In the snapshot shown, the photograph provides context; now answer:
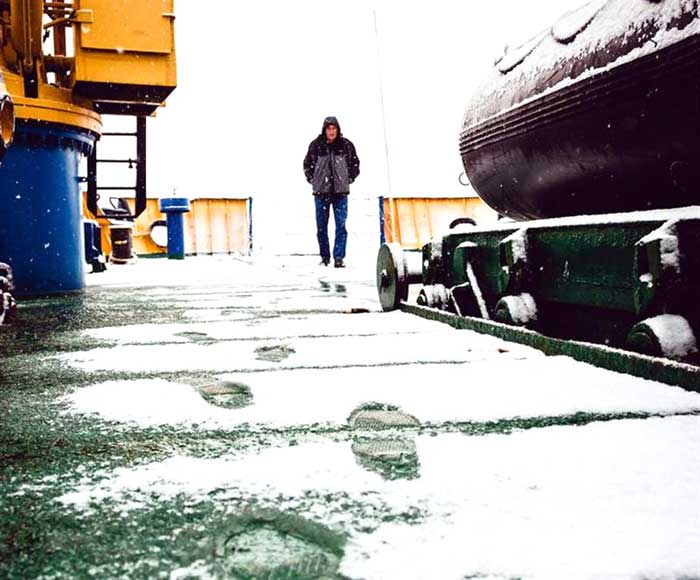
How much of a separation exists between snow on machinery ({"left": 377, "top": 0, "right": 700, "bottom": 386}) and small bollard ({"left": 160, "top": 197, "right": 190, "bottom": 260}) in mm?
10221

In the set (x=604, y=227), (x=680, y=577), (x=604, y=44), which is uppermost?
(x=604, y=44)

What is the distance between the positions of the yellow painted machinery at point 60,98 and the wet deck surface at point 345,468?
238 centimetres

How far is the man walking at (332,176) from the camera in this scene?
302 inches

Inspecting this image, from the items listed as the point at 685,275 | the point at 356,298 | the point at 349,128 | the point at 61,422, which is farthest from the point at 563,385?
the point at 349,128

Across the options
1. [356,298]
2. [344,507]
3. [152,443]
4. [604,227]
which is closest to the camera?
[344,507]

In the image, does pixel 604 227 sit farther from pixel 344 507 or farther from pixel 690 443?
pixel 344 507

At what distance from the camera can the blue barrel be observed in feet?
13.0

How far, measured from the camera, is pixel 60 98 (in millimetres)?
4449

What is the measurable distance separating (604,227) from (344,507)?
4.14 ft

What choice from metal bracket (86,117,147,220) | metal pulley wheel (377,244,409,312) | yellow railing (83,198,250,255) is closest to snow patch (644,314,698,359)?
metal pulley wheel (377,244,409,312)

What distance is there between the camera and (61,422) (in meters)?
1.25

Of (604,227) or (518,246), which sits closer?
(604,227)

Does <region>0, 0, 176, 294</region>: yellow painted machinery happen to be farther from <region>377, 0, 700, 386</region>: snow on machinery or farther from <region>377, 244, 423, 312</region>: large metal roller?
<region>377, 0, 700, 386</region>: snow on machinery

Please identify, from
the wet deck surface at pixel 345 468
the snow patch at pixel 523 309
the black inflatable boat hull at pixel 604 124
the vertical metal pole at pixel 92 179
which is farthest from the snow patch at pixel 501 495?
the vertical metal pole at pixel 92 179
